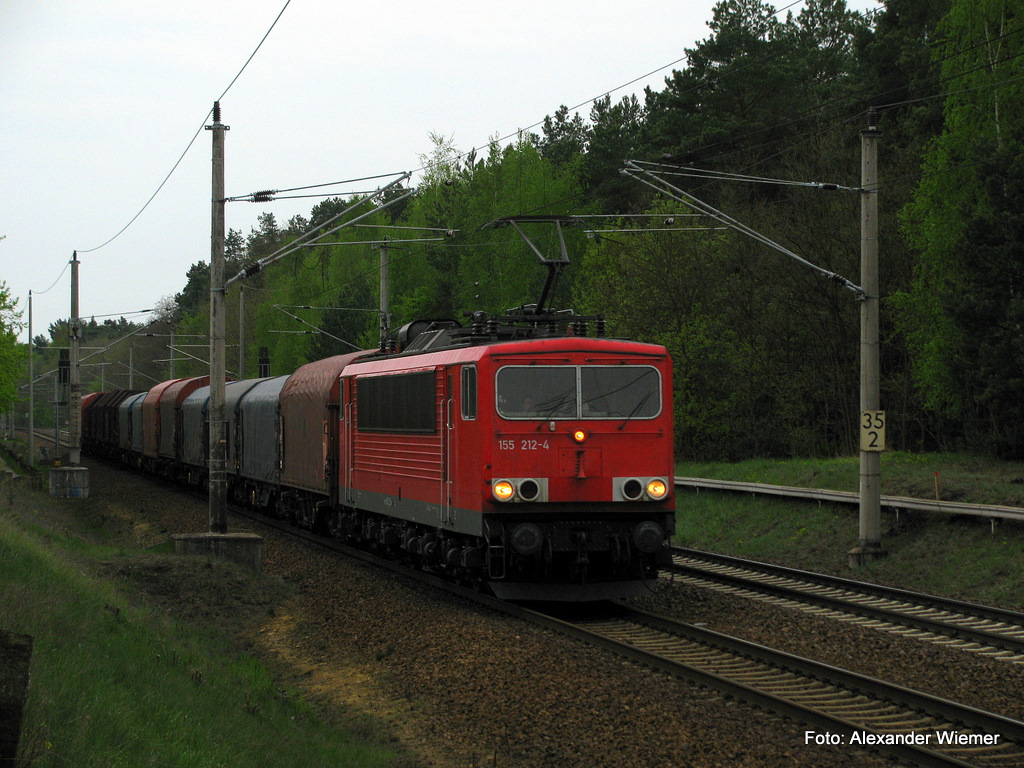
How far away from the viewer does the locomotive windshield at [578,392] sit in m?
13.0

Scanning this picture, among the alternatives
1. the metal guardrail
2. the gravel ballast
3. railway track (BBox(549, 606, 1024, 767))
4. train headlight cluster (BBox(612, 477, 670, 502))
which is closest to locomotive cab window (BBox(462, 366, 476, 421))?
train headlight cluster (BBox(612, 477, 670, 502))

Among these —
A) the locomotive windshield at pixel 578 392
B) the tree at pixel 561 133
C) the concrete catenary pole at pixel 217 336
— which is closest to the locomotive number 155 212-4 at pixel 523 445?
the locomotive windshield at pixel 578 392

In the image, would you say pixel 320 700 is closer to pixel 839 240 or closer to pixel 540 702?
pixel 540 702

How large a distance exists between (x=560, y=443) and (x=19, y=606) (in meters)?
5.92

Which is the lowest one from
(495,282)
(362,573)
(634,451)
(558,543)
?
(362,573)

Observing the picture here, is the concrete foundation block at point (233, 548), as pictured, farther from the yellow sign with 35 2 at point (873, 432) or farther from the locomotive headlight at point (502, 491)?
the yellow sign with 35 2 at point (873, 432)

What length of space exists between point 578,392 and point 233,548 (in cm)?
713

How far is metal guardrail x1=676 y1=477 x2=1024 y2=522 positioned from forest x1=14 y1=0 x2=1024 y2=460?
5466 millimetres

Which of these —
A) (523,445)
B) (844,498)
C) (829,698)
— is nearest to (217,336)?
(523,445)

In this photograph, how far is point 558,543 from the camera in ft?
41.7

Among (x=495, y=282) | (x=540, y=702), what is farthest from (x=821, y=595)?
(x=495, y=282)

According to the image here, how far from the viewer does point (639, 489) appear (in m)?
13.0

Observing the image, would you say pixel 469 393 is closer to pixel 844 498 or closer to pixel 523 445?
pixel 523 445

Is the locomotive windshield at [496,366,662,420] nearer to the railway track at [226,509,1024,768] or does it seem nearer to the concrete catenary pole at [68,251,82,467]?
the railway track at [226,509,1024,768]
